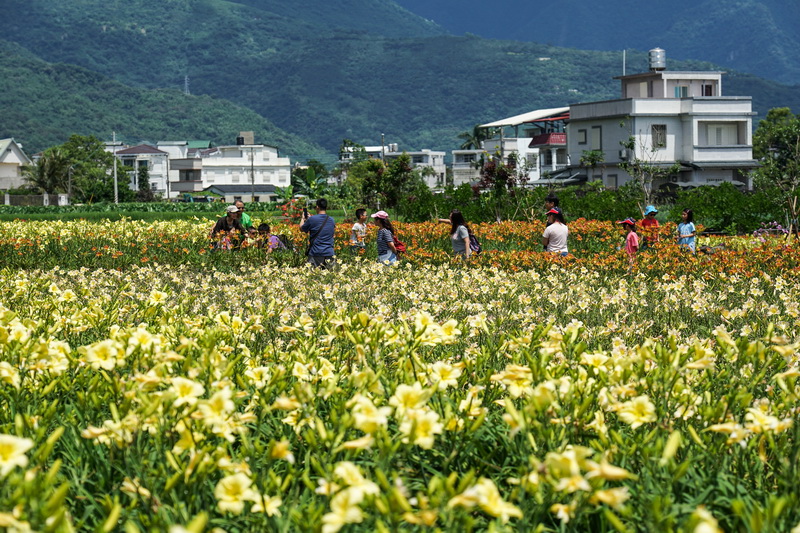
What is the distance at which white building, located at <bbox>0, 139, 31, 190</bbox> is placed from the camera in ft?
331

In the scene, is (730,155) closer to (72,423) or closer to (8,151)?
(72,423)

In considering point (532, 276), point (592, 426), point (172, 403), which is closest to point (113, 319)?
point (172, 403)

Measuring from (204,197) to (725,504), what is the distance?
116817 mm

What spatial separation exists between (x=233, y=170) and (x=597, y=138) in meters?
83.4

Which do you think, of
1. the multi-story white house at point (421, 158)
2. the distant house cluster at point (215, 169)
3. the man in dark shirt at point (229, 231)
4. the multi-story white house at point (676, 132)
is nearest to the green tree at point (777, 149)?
the multi-story white house at point (676, 132)

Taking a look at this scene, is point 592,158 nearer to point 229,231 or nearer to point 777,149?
point 777,149

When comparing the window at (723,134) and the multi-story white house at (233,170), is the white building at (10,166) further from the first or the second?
the window at (723,134)

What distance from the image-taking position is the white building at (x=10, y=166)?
10088 centimetres

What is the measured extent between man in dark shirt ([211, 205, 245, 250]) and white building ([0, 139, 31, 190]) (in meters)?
93.1

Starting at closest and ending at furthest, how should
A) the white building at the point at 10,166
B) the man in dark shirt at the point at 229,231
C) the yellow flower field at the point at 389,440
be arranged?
the yellow flower field at the point at 389,440 → the man in dark shirt at the point at 229,231 → the white building at the point at 10,166

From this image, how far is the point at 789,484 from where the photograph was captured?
307cm

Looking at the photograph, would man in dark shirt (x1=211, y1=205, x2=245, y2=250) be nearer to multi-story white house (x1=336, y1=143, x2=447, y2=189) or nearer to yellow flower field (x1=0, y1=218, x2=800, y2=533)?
yellow flower field (x1=0, y1=218, x2=800, y2=533)

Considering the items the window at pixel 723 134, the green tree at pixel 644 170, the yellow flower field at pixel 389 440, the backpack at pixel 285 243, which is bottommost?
the yellow flower field at pixel 389 440

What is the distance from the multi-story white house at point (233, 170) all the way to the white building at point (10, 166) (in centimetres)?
2849
